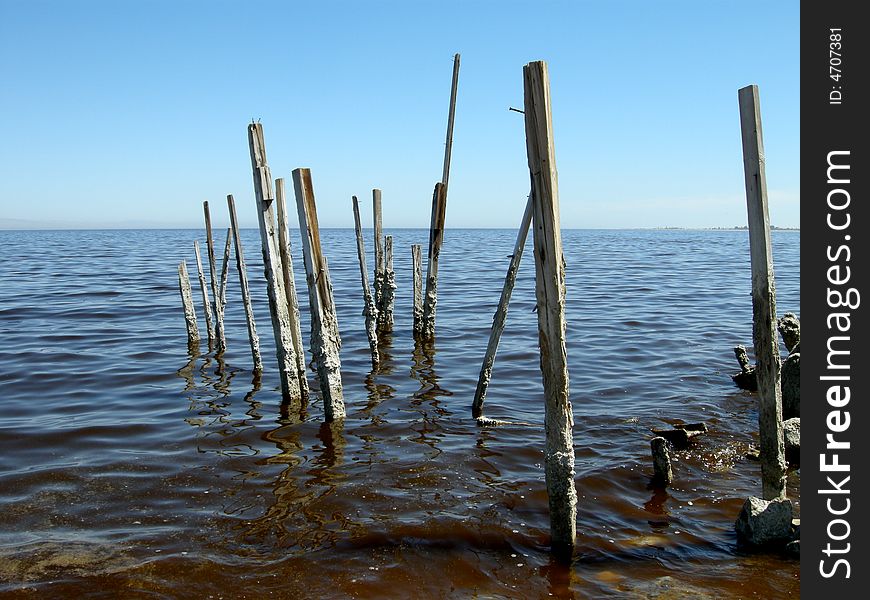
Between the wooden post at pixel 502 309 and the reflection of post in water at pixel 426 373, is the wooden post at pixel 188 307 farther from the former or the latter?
the wooden post at pixel 502 309

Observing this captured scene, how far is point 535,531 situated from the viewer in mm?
6781

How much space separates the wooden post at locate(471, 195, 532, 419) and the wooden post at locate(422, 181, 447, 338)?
15.2 feet

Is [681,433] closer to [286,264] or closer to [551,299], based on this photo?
[551,299]

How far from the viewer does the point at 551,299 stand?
18.4 ft

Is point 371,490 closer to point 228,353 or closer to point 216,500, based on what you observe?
point 216,500

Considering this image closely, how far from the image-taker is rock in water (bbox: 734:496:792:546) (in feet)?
20.2

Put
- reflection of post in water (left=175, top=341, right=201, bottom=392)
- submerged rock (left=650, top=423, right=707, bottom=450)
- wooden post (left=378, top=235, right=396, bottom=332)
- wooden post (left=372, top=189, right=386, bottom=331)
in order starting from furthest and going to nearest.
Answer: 1. wooden post (left=378, top=235, right=396, bottom=332)
2. wooden post (left=372, top=189, right=386, bottom=331)
3. reflection of post in water (left=175, top=341, right=201, bottom=392)
4. submerged rock (left=650, top=423, right=707, bottom=450)

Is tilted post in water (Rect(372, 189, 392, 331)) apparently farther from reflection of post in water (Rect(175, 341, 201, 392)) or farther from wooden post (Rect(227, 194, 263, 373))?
reflection of post in water (Rect(175, 341, 201, 392))

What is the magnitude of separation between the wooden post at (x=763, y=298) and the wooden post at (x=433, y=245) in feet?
28.0

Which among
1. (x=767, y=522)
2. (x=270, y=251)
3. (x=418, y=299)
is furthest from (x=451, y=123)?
(x=767, y=522)

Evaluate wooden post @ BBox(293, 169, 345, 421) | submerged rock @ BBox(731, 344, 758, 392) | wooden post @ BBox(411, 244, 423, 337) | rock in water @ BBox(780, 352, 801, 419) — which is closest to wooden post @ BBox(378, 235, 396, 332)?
wooden post @ BBox(411, 244, 423, 337)

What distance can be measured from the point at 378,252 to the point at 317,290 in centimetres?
653

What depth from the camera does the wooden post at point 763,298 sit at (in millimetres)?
5828

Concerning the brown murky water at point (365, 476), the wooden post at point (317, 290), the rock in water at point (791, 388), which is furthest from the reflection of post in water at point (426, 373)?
the rock in water at point (791, 388)
